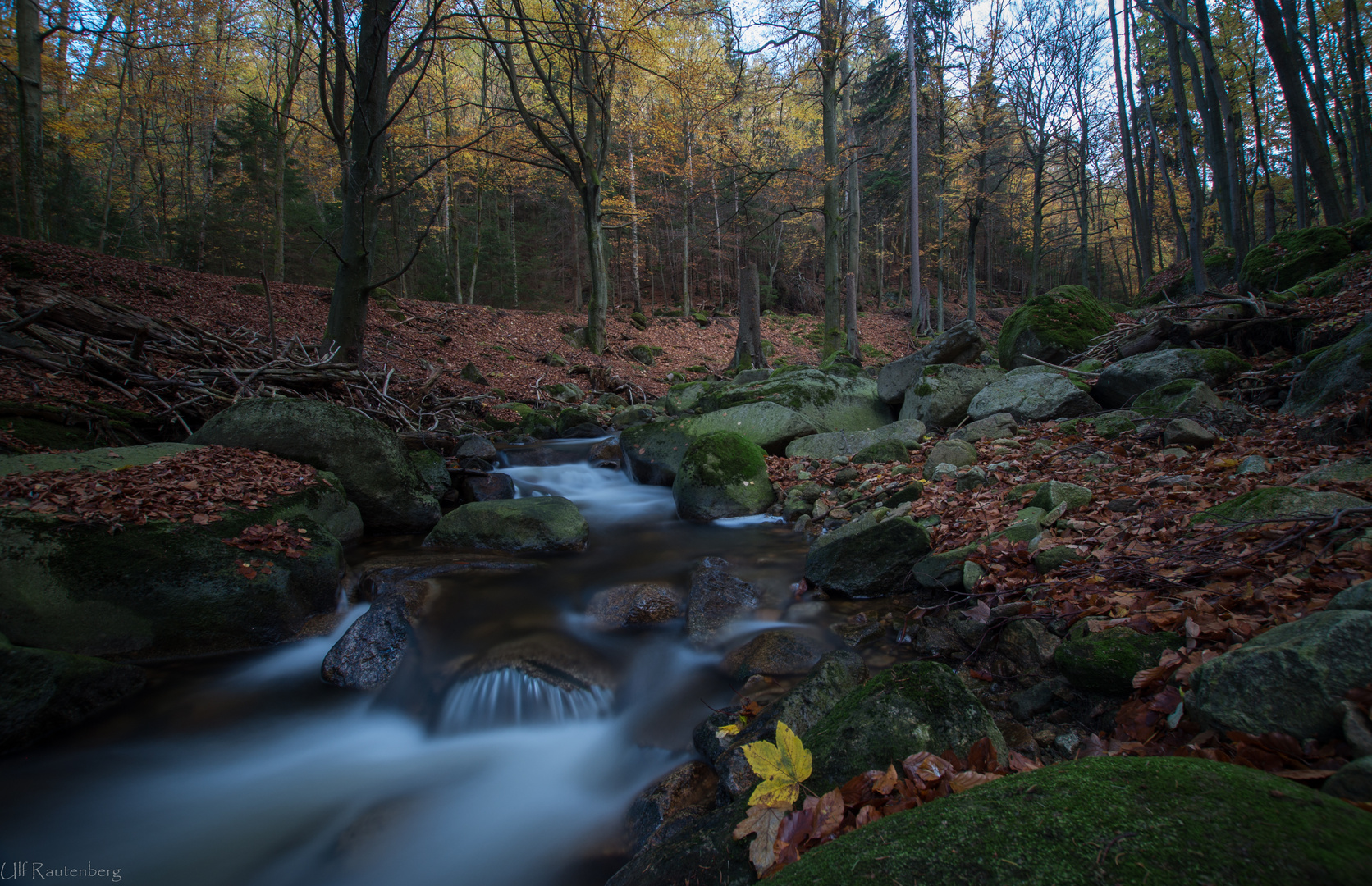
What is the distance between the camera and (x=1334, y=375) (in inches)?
181

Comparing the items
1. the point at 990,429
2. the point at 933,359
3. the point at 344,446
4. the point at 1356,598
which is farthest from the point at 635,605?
the point at 933,359

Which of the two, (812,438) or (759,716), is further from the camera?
(812,438)

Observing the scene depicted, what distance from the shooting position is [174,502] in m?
4.37

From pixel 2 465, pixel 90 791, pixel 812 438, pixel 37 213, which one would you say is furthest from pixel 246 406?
pixel 37 213

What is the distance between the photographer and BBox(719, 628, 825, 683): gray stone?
12.3 feet

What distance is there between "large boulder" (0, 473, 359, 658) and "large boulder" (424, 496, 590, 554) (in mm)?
1432

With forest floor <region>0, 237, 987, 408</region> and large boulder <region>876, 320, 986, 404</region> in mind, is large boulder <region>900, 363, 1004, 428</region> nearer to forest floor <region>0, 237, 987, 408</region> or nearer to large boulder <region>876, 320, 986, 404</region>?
large boulder <region>876, 320, 986, 404</region>

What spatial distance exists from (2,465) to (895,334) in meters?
28.8

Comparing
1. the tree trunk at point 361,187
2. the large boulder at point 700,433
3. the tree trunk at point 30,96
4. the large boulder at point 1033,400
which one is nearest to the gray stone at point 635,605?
the large boulder at point 700,433

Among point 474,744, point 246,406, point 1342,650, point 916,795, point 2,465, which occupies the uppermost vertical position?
point 246,406

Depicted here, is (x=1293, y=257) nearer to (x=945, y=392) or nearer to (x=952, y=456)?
(x=945, y=392)

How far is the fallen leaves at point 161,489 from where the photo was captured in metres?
4.00

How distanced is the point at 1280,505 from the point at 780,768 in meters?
3.03

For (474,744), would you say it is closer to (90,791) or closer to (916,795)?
(90,791)
